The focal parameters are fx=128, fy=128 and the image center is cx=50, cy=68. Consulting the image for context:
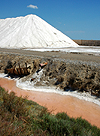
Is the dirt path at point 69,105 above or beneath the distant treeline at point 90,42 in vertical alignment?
beneath

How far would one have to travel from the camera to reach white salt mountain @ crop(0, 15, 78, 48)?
82.5 feet

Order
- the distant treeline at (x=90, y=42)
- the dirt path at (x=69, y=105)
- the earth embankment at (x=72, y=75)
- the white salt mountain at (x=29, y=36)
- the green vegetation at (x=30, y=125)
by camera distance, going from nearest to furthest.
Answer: the green vegetation at (x=30, y=125) < the dirt path at (x=69, y=105) < the earth embankment at (x=72, y=75) < the white salt mountain at (x=29, y=36) < the distant treeline at (x=90, y=42)

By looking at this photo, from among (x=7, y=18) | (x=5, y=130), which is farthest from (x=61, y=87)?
(x=7, y=18)

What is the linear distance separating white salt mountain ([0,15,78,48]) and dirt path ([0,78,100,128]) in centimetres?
1766

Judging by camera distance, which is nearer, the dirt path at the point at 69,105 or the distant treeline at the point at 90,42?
the dirt path at the point at 69,105

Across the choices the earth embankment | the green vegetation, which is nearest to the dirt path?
the earth embankment

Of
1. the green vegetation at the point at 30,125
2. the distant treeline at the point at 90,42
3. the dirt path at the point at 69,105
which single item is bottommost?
the dirt path at the point at 69,105

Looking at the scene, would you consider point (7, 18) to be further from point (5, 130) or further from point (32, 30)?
point (5, 130)

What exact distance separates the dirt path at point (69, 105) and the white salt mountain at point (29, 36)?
58.0 feet

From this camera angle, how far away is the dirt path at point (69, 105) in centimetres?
589

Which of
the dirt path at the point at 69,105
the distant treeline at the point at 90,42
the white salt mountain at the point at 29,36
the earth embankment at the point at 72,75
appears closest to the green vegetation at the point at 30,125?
the dirt path at the point at 69,105

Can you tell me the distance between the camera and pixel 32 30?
27859 mm

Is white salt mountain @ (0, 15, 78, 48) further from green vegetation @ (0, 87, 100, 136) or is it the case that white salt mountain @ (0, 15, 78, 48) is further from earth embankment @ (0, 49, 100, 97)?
green vegetation @ (0, 87, 100, 136)

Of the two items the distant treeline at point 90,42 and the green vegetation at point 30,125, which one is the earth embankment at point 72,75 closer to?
the green vegetation at point 30,125
